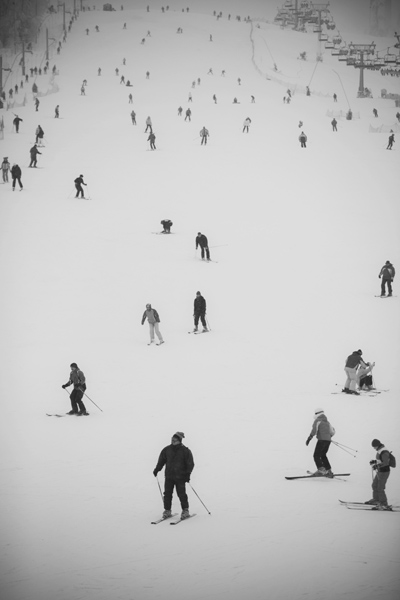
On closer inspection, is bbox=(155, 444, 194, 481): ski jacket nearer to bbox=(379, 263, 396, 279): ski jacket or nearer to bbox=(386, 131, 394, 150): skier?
bbox=(379, 263, 396, 279): ski jacket

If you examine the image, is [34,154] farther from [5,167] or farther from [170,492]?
[170,492]

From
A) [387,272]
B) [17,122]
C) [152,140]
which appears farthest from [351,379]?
[17,122]

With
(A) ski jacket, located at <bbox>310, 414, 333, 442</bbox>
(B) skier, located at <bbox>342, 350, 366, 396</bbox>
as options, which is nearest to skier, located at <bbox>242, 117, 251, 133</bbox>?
(B) skier, located at <bbox>342, 350, 366, 396</bbox>

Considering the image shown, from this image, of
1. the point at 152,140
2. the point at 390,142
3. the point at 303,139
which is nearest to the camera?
the point at 152,140

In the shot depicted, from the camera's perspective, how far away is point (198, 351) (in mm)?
17844

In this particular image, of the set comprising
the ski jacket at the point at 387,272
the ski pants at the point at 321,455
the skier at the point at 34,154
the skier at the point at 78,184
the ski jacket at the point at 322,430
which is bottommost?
the ski pants at the point at 321,455

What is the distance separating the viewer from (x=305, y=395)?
48.4 feet

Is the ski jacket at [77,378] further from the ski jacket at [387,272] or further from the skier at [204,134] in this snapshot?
the skier at [204,134]

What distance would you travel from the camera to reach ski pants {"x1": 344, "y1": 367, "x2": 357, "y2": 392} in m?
14.7

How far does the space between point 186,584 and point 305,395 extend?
786 centimetres

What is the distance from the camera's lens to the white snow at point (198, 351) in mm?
7852

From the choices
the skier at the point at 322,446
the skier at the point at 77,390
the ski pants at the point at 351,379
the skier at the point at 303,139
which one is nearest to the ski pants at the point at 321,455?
the skier at the point at 322,446

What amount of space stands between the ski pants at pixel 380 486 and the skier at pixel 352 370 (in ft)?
18.1

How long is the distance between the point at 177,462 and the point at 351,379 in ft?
21.3
